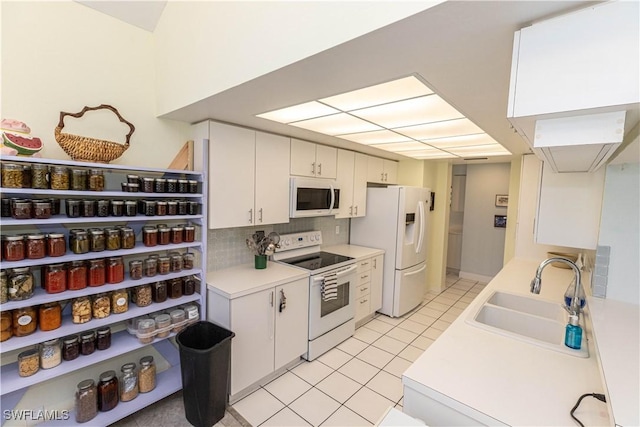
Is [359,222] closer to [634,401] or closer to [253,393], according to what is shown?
[253,393]

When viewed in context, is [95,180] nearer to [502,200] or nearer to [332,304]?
[332,304]

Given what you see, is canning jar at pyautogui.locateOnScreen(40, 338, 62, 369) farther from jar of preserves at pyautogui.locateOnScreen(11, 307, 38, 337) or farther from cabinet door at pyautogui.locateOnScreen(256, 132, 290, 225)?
cabinet door at pyautogui.locateOnScreen(256, 132, 290, 225)

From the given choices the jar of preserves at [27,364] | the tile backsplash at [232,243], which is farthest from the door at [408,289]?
the jar of preserves at [27,364]

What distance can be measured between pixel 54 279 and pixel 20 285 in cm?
14

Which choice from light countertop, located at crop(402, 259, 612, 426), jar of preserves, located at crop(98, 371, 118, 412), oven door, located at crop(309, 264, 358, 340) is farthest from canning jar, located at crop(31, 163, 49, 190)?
light countertop, located at crop(402, 259, 612, 426)

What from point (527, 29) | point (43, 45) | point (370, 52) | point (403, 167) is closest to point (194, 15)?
point (43, 45)

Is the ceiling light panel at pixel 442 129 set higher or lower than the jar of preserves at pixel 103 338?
higher

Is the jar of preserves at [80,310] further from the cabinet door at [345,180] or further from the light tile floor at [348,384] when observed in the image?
the cabinet door at [345,180]

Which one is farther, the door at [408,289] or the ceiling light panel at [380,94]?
the door at [408,289]

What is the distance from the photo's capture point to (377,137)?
114 inches

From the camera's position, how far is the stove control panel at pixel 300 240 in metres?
3.13

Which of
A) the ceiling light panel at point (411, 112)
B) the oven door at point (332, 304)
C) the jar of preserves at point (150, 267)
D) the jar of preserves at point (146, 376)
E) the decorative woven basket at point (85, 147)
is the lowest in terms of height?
the jar of preserves at point (146, 376)

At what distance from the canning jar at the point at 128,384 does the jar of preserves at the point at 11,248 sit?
3.33 feet

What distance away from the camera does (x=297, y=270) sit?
9.06 ft
